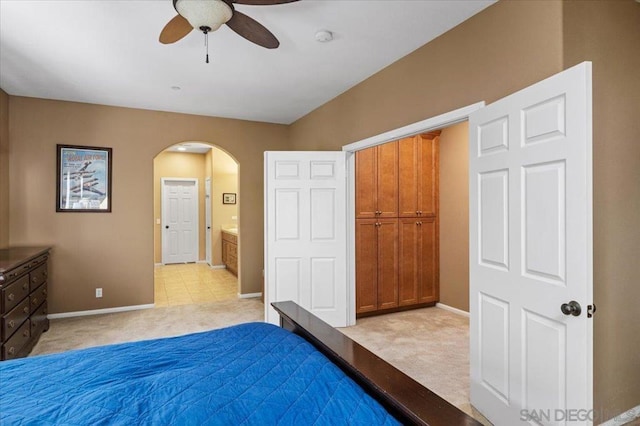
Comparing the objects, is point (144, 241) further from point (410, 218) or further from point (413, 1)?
point (413, 1)

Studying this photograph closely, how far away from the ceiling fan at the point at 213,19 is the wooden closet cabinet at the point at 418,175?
2.72m

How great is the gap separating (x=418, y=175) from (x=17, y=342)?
14.8 feet

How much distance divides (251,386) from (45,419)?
606 mm

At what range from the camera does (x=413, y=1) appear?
2.28 m

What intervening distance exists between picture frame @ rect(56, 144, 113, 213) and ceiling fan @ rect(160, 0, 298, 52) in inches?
116

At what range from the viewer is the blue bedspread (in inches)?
41.2

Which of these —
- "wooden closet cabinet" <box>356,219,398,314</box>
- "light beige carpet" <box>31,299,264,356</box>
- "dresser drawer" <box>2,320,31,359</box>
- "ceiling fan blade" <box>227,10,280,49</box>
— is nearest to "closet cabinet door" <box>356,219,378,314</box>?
"wooden closet cabinet" <box>356,219,398,314</box>

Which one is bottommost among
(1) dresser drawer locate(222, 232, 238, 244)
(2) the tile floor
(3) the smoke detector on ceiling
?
(2) the tile floor

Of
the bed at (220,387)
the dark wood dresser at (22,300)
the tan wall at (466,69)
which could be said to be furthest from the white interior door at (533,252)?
the dark wood dresser at (22,300)

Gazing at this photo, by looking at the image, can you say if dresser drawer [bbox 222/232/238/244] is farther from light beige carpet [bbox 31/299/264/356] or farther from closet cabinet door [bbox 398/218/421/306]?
closet cabinet door [bbox 398/218/421/306]

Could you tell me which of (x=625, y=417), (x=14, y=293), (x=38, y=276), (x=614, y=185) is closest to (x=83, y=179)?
(x=38, y=276)

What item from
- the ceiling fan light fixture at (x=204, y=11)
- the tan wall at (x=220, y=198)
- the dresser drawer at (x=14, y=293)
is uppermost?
the ceiling fan light fixture at (x=204, y=11)

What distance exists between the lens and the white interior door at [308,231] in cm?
398

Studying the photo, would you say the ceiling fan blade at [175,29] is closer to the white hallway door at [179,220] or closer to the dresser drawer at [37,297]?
the dresser drawer at [37,297]
